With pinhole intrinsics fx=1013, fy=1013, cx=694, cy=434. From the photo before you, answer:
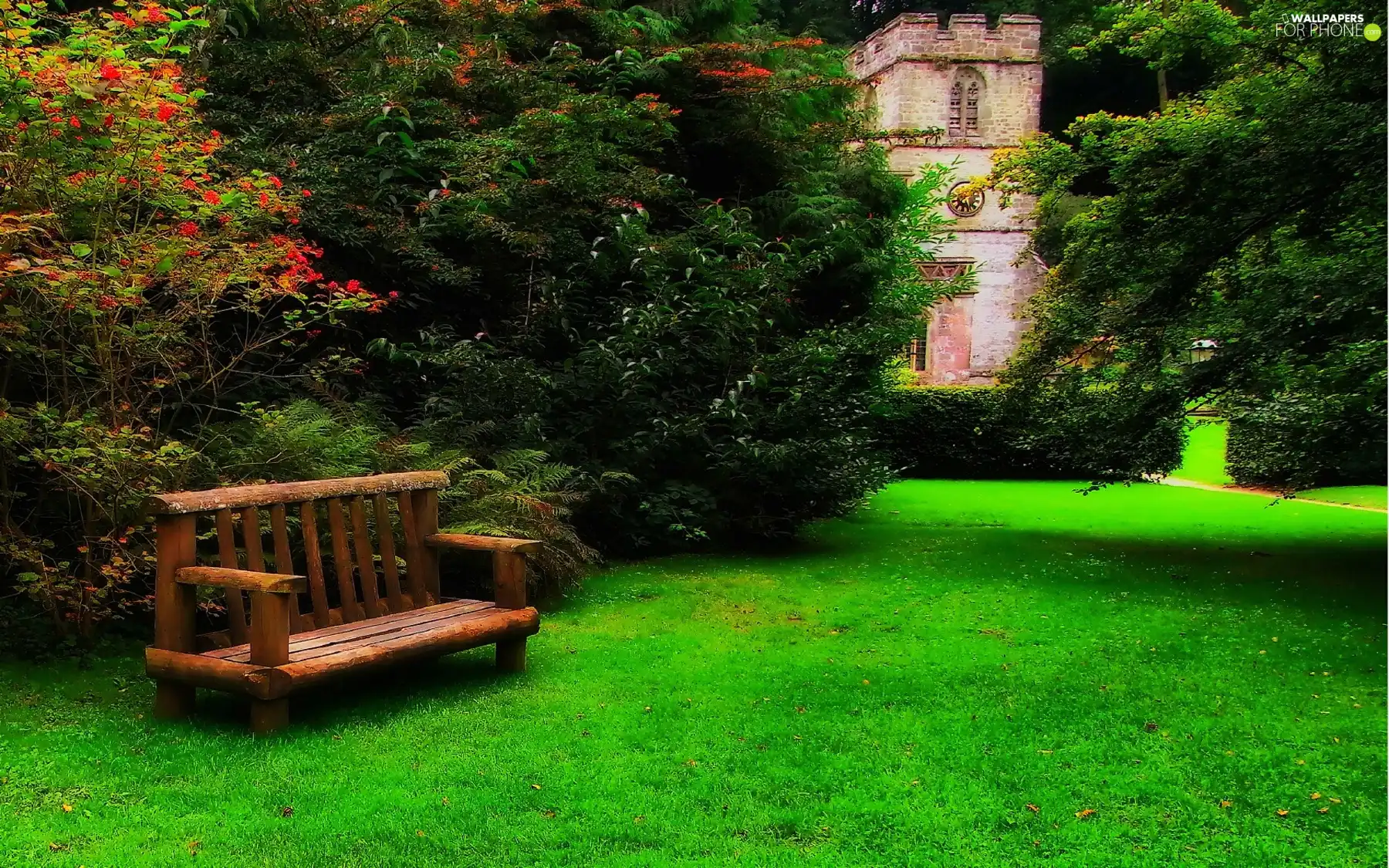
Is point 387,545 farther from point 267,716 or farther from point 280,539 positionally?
point 267,716

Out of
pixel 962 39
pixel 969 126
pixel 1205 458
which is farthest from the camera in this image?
pixel 969 126

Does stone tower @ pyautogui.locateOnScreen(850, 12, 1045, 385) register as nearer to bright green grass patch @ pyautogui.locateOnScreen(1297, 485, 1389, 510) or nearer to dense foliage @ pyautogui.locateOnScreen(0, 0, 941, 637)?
bright green grass patch @ pyautogui.locateOnScreen(1297, 485, 1389, 510)

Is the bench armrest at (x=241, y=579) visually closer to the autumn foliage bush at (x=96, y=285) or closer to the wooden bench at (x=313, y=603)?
the wooden bench at (x=313, y=603)

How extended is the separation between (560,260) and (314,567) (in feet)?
18.8

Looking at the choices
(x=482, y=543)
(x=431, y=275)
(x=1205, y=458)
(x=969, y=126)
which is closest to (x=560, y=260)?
(x=431, y=275)

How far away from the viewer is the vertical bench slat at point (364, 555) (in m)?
5.29

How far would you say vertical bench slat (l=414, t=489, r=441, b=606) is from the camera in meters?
5.78

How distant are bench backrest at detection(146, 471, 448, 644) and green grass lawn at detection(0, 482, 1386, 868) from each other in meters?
0.43

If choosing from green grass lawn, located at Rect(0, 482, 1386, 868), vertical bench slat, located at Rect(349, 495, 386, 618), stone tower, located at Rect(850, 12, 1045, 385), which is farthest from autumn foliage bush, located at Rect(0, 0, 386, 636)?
stone tower, located at Rect(850, 12, 1045, 385)

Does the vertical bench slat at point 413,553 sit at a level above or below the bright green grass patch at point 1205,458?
above

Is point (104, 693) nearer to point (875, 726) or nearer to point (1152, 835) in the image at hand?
point (875, 726)

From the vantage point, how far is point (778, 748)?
171 inches

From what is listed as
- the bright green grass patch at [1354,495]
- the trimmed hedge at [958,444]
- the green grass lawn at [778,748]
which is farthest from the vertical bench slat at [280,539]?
the bright green grass patch at [1354,495]

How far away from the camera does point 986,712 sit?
487cm
